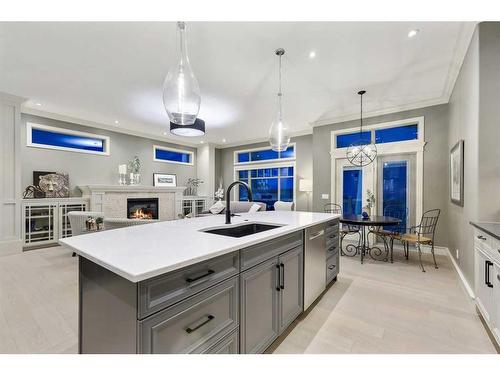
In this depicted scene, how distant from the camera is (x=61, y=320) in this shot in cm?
207

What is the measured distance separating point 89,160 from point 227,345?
5910mm

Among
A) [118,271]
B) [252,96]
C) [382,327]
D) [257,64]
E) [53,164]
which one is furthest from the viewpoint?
[53,164]

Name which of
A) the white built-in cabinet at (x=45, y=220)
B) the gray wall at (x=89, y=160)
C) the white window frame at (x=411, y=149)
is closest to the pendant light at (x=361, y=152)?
the white window frame at (x=411, y=149)

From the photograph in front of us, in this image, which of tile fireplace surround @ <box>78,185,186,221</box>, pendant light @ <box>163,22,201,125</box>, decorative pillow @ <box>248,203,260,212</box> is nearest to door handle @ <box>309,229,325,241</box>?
pendant light @ <box>163,22,201,125</box>

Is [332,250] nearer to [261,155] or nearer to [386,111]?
[386,111]

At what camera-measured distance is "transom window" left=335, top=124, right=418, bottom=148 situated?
180 inches

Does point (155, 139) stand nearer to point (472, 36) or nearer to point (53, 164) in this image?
point (53, 164)

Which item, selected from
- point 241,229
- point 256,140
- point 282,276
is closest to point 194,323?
point 282,276

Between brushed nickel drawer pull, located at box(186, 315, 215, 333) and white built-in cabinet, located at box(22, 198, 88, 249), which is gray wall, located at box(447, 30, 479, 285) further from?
white built-in cabinet, located at box(22, 198, 88, 249)

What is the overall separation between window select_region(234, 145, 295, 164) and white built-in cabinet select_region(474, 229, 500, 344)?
206 inches

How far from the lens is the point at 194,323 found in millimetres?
1109

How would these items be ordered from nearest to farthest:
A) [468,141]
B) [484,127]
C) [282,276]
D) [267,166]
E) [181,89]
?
[282,276], [181,89], [484,127], [468,141], [267,166]

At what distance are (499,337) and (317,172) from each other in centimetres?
438
